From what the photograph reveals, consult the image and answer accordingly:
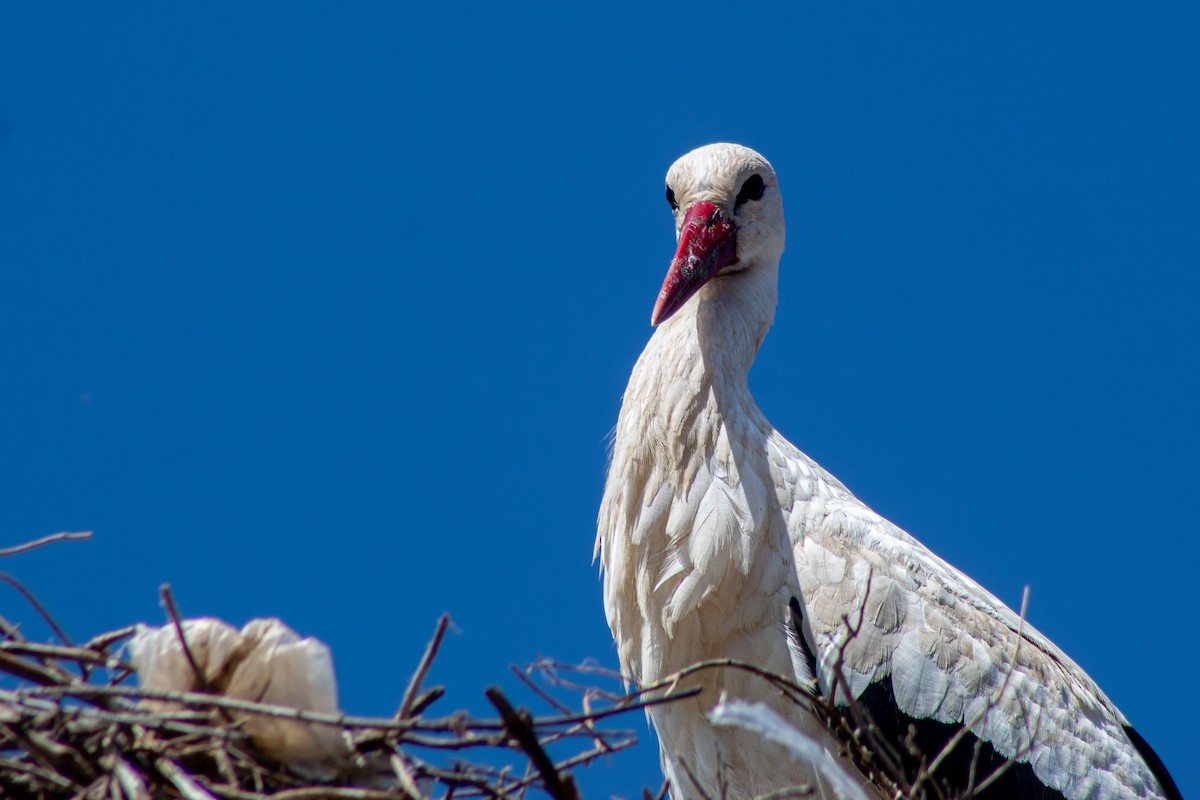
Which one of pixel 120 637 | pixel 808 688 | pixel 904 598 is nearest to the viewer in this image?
pixel 120 637

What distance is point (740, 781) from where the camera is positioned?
2742mm

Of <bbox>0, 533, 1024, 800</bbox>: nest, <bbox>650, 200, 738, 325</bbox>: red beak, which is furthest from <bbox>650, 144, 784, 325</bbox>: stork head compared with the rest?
<bbox>0, 533, 1024, 800</bbox>: nest

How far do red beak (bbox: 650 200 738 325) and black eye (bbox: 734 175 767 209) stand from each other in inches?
2.9

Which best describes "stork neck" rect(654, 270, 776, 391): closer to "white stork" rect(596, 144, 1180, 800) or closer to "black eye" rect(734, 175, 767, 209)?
"white stork" rect(596, 144, 1180, 800)

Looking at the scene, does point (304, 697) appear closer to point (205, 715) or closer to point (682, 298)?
point (205, 715)

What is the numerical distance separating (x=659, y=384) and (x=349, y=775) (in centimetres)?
133

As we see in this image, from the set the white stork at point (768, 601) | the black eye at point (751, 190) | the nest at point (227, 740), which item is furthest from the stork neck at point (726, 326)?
the nest at point (227, 740)

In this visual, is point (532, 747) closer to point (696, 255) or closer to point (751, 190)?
point (696, 255)

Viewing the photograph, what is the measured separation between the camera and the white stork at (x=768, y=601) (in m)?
2.74

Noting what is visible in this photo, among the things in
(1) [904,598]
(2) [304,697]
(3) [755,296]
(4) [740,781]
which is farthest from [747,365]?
(2) [304,697]

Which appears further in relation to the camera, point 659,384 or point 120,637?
point 659,384

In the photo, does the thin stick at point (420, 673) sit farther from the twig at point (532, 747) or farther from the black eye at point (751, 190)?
the black eye at point (751, 190)

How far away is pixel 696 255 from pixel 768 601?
2.31ft

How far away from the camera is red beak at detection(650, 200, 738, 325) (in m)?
3.00
